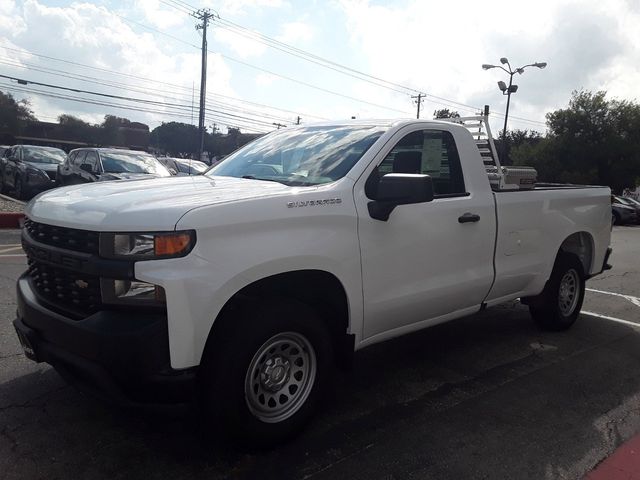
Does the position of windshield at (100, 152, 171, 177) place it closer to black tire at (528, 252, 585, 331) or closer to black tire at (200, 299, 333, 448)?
black tire at (528, 252, 585, 331)

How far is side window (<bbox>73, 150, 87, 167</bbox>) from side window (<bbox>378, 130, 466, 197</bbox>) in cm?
1081

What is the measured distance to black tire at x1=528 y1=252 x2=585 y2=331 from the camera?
17.7 ft

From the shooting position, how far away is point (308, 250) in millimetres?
2982

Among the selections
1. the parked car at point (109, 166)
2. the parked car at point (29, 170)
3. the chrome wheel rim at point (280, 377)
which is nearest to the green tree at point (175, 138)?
the parked car at point (29, 170)

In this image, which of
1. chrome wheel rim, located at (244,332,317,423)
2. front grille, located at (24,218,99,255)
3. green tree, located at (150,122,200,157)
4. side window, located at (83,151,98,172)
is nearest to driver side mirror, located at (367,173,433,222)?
chrome wheel rim, located at (244,332,317,423)

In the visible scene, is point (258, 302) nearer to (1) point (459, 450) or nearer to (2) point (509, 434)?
(1) point (459, 450)

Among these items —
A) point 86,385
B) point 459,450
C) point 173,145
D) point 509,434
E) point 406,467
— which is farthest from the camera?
point 173,145

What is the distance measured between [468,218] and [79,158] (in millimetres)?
11551

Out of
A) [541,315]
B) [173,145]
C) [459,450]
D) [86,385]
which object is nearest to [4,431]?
[86,385]

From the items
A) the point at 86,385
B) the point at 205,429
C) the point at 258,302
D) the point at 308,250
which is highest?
the point at 308,250

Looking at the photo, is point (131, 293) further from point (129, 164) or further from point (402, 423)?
point (129, 164)

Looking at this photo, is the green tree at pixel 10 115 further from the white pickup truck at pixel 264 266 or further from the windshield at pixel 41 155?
the white pickup truck at pixel 264 266

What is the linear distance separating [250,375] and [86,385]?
32.4 inches


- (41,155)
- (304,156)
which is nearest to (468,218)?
(304,156)
